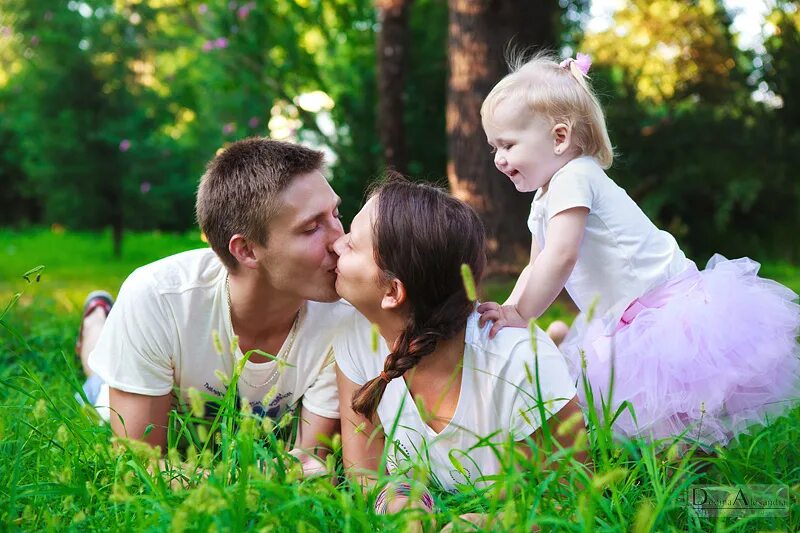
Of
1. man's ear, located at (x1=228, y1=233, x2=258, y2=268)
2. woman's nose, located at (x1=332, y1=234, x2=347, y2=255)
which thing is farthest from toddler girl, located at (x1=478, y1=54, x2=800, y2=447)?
man's ear, located at (x1=228, y1=233, x2=258, y2=268)

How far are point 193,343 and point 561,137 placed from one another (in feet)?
4.32

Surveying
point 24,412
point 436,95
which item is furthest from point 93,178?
point 24,412

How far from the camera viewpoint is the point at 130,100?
940 centimetres

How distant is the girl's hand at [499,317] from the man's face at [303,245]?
44cm

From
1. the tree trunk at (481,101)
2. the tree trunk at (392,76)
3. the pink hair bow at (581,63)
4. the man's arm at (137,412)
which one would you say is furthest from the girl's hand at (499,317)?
the tree trunk at (392,76)

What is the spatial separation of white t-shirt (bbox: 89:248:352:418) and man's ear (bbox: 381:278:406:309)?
404mm

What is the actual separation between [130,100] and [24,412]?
7.55 m

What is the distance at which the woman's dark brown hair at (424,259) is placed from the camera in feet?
6.99

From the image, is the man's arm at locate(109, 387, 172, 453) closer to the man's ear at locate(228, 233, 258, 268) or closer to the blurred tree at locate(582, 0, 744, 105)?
the man's ear at locate(228, 233, 258, 268)

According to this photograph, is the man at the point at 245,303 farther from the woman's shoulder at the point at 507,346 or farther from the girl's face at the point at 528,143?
the girl's face at the point at 528,143

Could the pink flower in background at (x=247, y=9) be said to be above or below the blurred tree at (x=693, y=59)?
above

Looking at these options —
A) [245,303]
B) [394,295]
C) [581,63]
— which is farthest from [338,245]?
[581,63]

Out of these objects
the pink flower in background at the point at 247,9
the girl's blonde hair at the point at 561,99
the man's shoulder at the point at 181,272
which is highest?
the pink flower in background at the point at 247,9

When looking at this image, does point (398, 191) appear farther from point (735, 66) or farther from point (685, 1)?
point (685, 1)
